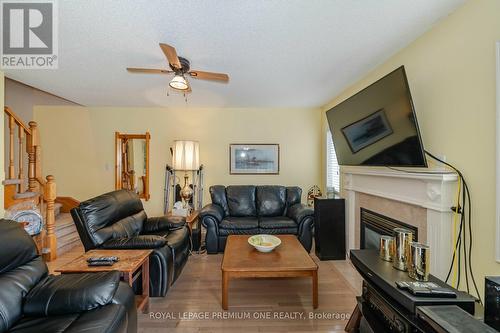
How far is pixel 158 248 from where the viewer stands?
2.18m

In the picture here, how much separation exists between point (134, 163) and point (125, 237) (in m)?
2.35

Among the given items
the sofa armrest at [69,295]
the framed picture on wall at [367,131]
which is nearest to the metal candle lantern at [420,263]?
the framed picture on wall at [367,131]

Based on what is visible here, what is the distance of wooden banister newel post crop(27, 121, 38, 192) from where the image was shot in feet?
10.4

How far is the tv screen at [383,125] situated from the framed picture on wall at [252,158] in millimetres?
1837

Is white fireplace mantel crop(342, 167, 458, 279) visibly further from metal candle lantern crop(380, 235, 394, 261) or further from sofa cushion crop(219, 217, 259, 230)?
sofa cushion crop(219, 217, 259, 230)

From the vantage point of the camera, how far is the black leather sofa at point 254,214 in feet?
11.0

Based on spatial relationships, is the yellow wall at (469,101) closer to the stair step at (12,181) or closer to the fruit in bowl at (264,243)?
the fruit in bowl at (264,243)

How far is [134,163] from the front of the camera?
14.4 ft

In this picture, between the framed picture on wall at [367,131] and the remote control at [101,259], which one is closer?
the remote control at [101,259]

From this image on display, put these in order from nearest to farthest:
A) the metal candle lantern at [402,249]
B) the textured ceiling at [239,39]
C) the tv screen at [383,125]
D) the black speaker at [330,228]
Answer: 1. the metal candle lantern at [402,249]
2. the textured ceiling at [239,39]
3. the tv screen at [383,125]
4. the black speaker at [330,228]

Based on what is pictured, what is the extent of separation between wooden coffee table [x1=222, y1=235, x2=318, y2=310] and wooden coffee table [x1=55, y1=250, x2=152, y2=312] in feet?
2.29

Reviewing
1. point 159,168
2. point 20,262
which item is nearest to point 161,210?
point 159,168

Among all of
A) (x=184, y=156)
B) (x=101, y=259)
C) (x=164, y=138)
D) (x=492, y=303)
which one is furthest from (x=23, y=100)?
(x=492, y=303)

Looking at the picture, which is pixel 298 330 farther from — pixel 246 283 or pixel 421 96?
pixel 421 96
